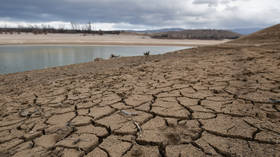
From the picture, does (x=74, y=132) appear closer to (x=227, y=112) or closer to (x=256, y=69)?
(x=227, y=112)

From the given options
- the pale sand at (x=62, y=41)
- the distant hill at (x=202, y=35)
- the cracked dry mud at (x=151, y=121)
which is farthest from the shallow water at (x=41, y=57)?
the distant hill at (x=202, y=35)

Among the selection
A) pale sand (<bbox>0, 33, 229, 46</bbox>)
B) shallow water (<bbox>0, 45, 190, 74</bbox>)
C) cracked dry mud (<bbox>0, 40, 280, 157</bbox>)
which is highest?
pale sand (<bbox>0, 33, 229, 46</bbox>)

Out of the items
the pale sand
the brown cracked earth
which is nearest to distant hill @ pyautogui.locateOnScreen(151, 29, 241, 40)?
the pale sand

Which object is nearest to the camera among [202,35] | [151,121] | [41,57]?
[151,121]

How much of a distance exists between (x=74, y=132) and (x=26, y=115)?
2.71 ft

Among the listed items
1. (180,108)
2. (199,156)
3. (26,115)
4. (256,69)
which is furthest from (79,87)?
(256,69)

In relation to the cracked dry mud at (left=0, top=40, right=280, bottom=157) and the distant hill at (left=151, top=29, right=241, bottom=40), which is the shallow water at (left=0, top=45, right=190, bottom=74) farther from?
the distant hill at (left=151, top=29, right=241, bottom=40)

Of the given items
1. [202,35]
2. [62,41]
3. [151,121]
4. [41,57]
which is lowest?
[41,57]

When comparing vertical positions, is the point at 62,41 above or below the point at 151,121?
above

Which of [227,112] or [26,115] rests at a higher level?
[227,112]

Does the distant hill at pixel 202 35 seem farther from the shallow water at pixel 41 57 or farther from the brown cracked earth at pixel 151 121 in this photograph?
the brown cracked earth at pixel 151 121

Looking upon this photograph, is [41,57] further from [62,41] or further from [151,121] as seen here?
[62,41]

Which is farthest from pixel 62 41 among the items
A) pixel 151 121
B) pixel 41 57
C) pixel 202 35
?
pixel 202 35

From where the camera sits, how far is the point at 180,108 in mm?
1919
